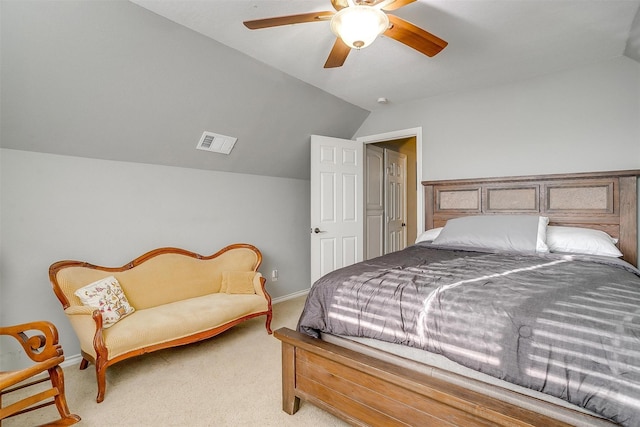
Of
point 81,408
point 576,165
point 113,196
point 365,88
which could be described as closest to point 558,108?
point 576,165

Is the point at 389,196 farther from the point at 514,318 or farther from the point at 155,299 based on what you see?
the point at 514,318

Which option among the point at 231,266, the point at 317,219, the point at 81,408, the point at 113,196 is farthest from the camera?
the point at 317,219

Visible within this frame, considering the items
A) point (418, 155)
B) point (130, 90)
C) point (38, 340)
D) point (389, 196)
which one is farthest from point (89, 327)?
point (389, 196)

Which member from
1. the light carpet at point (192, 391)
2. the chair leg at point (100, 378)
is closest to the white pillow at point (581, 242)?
the light carpet at point (192, 391)

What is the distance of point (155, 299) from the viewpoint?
2834 millimetres

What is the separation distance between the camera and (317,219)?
3.80 m

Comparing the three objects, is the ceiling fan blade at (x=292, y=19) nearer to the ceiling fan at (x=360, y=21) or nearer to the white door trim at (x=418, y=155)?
the ceiling fan at (x=360, y=21)

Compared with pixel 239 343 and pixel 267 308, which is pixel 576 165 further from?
pixel 239 343

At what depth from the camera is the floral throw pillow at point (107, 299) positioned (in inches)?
91.4

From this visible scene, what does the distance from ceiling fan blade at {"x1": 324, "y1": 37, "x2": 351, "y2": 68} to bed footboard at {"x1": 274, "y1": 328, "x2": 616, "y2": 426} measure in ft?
5.56

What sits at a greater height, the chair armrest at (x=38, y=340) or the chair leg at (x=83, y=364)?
the chair armrest at (x=38, y=340)

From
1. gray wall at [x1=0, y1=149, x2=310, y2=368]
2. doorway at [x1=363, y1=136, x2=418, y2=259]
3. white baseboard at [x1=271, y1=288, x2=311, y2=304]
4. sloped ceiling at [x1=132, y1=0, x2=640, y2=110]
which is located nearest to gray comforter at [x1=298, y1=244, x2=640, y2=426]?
sloped ceiling at [x1=132, y1=0, x2=640, y2=110]

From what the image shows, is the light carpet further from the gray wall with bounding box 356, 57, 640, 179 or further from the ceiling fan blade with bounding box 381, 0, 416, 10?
the gray wall with bounding box 356, 57, 640, 179

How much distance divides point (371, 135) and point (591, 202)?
7.72 feet
